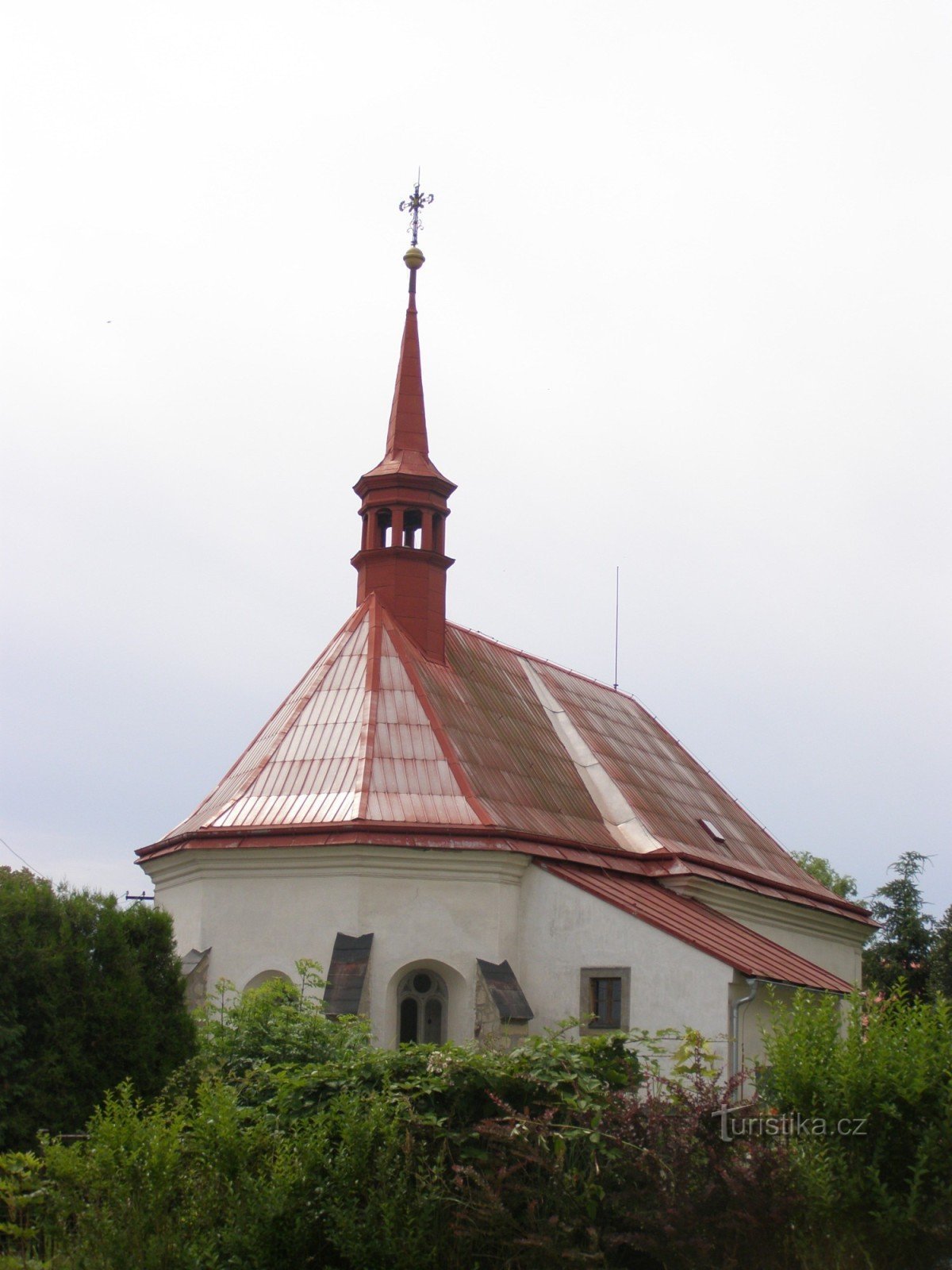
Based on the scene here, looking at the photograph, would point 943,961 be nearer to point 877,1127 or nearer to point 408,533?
point 408,533

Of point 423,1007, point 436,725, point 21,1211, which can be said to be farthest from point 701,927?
point 21,1211

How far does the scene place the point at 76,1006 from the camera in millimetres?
17062

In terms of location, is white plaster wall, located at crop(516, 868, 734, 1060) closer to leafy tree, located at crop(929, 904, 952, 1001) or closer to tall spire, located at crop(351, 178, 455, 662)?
tall spire, located at crop(351, 178, 455, 662)

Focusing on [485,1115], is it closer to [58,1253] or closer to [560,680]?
[58,1253]

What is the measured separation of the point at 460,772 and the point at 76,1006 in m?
9.96

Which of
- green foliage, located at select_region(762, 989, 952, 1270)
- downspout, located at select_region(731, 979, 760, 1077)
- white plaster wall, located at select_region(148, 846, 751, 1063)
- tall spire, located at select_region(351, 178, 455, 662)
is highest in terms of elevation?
tall spire, located at select_region(351, 178, 455, 662)

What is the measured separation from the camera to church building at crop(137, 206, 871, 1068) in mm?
23453

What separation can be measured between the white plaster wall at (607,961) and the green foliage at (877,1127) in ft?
31.5

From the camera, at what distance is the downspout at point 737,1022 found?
21.9 meters

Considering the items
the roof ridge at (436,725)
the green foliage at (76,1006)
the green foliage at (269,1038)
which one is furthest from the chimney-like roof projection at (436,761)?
the green foliage at (76,1006)

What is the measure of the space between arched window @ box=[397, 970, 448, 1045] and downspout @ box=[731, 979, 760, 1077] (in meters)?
4.50

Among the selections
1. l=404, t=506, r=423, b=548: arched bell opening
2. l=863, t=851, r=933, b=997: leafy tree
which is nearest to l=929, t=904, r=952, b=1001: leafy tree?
l=863, t=851, r=933, b=997: leafy tree

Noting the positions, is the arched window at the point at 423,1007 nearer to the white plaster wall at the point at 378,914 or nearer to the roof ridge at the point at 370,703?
the white plaster wall at the point at 378,914

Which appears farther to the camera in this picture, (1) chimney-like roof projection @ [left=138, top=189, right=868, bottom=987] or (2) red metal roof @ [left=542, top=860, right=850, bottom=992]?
(1) chimney-like roof projection @ [left=138, top=189, right=868, bottom=987]
